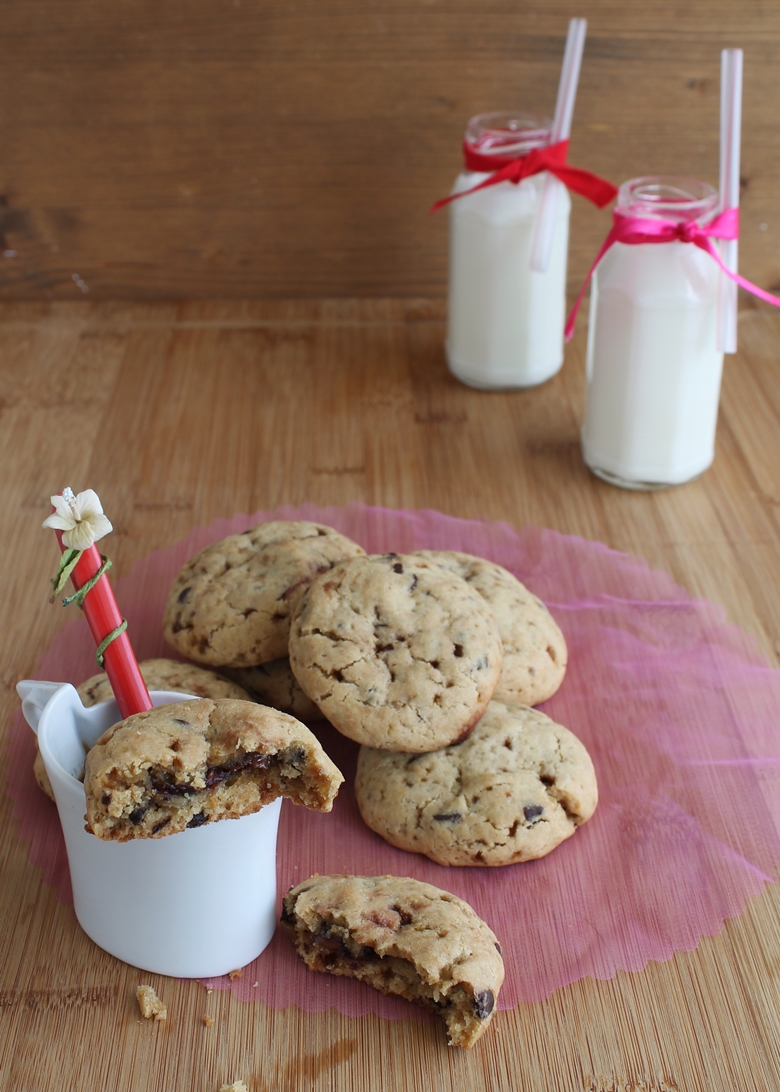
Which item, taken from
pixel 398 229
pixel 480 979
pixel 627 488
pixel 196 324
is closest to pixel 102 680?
pixel 480 979

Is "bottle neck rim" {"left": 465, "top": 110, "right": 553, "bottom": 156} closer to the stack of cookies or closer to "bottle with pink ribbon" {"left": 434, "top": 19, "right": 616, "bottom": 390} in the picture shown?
"bottle with pink ribbon" {"left": 434, "top": 19, "right": 616, "bottom": 390}

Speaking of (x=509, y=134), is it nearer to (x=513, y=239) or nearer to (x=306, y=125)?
(x=513, y=239)

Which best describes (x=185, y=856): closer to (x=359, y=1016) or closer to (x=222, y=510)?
(x=359, y=1016)

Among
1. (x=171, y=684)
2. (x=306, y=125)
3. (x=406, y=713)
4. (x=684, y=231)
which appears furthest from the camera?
(x=306, y=125)

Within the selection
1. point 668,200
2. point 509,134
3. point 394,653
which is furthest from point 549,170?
point 394,653

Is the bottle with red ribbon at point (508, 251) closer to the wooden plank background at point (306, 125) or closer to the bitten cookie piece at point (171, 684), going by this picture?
the wooden plank background at point (306, 125)
